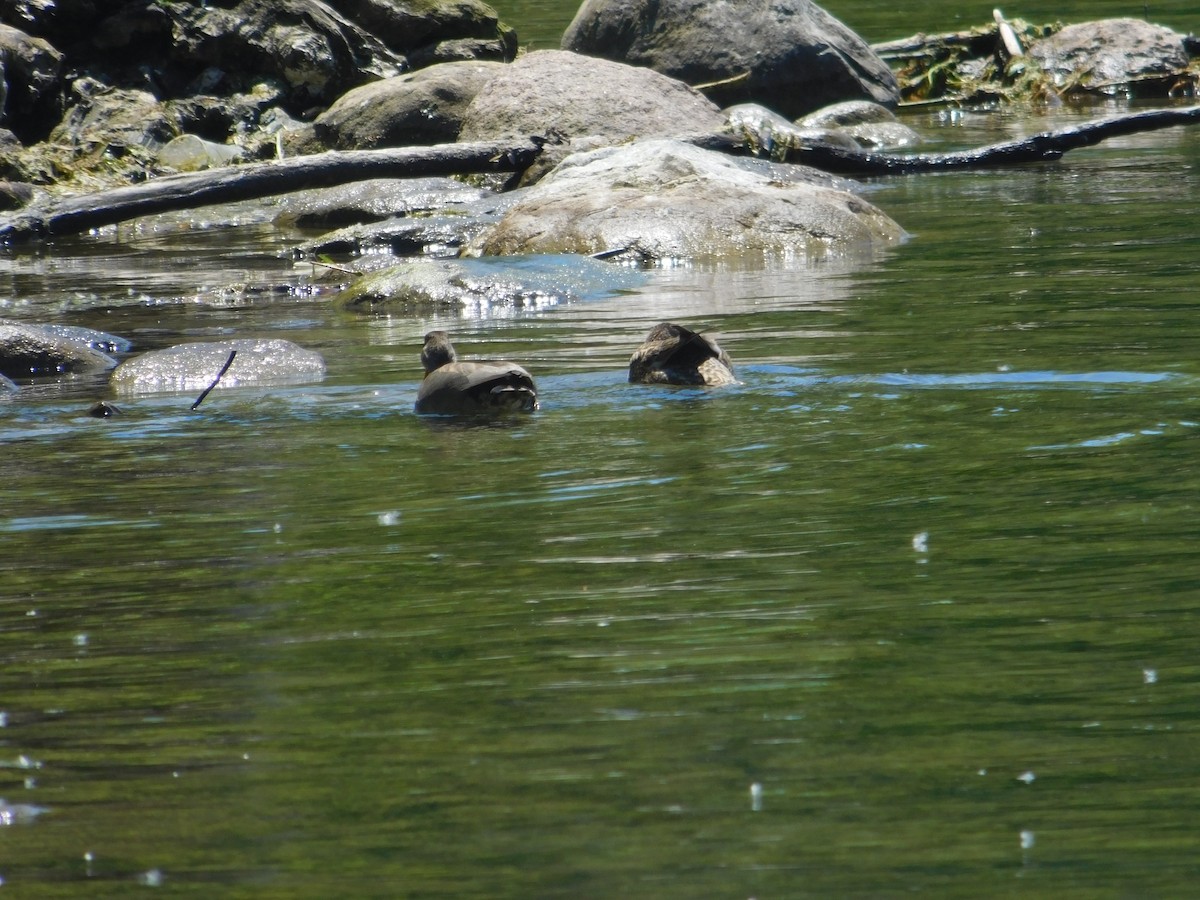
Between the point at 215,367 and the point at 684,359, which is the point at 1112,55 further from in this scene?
the point at 684,359

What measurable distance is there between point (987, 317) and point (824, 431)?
10.4ft

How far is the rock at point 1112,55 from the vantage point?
24.8 metres

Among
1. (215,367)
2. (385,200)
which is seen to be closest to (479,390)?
(215,367)

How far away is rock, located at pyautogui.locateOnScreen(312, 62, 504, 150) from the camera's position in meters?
19.1

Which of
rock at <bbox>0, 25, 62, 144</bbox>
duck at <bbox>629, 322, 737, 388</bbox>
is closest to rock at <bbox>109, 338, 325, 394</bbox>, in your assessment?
duck at <bbox>629, 322, 737, 388</bbox>

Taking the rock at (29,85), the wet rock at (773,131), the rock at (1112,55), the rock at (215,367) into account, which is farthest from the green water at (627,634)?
the rock at (1112,55)

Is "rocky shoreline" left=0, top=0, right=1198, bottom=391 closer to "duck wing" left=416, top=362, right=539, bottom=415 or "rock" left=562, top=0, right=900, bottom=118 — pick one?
"rock" left=562, top=0, right=900, bottom=118

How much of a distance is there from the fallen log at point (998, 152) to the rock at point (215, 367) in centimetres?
925

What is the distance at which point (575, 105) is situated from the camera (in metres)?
18.3

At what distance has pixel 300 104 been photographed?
2277 centimetres

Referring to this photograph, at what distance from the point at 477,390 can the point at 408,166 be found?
9.51 metres

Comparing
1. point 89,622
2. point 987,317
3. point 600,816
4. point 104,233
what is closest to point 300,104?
point 104,233

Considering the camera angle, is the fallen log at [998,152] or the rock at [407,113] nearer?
the fallen log at [998,152]

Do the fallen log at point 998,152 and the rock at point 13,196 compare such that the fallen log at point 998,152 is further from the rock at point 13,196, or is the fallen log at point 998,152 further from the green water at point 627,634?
the green water at point 627,634
